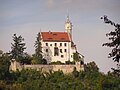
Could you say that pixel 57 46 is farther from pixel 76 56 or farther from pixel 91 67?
pixel 91 67

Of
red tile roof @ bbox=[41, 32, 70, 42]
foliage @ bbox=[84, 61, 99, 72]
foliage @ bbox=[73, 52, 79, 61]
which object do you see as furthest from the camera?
red tile roof @ bbox=[41, 32, 70, 42]

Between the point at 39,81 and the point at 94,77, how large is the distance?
6881 mm

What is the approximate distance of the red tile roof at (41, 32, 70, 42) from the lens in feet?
201

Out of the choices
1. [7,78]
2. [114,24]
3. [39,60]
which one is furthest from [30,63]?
[114,24]

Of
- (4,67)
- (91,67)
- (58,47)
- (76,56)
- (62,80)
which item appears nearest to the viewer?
(4,67)

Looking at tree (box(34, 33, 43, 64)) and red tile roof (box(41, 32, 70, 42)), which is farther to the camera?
red tile roof (box(41, 32, 70, 42))

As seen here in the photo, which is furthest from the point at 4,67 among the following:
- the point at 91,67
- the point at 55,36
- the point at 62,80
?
the point at 55,36

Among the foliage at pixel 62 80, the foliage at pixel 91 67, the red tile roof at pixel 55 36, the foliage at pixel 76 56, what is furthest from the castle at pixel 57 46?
the foliage at pixel 62 80

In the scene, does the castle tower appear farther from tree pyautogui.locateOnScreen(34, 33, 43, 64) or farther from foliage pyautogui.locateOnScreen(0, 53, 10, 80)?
foliage pyautogui.locateOnScreen(0, 53, 10, 80)

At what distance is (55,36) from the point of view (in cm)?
6216

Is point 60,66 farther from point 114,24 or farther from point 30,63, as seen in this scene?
point 114,24

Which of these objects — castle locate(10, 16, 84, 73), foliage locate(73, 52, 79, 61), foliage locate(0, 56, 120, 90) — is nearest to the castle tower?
castle locate(10, 16, 84, 73)

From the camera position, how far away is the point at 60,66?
5597cm

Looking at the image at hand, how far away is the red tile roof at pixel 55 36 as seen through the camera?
61166mm
